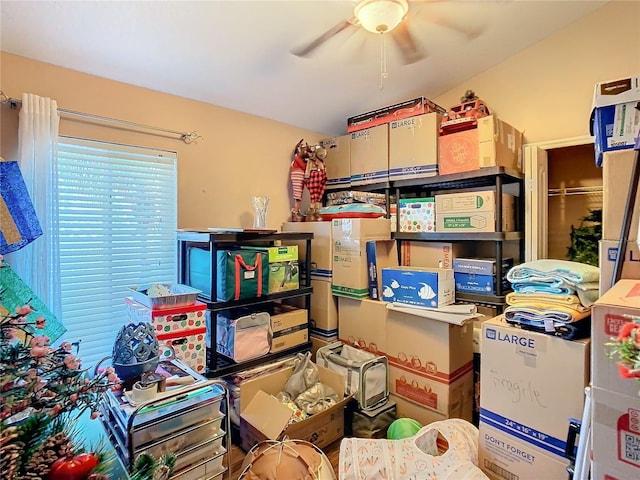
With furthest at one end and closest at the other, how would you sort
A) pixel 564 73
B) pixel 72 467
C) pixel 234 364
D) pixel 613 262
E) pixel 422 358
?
1. pixel 564 73
2. pixel 422 358
3. pixel 234 364
4. pixel 613 262
5. pixel 72 467

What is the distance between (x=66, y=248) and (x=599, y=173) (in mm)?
3557

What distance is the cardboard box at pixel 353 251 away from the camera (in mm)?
2582

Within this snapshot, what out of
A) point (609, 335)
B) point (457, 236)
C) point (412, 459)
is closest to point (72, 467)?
point (412, 459)

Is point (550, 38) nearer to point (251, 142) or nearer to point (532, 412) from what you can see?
point (251, 142)

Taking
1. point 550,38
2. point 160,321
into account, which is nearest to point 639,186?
point 550,38

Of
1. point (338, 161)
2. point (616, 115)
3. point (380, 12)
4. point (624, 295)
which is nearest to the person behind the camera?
point (624, 295)

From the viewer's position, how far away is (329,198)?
3133mm

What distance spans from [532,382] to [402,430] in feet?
2.80

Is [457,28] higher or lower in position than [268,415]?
higher

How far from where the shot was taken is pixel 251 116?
2.76 metres

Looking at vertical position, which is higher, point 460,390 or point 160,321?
point 160,321

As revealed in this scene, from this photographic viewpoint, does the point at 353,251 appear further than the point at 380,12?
Yes

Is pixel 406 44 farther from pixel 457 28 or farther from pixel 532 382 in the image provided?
pixel 532 382

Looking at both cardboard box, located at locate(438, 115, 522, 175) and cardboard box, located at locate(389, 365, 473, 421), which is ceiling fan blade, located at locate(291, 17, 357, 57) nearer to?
cardboard box, located at locate(438, 115, 522, 175)
